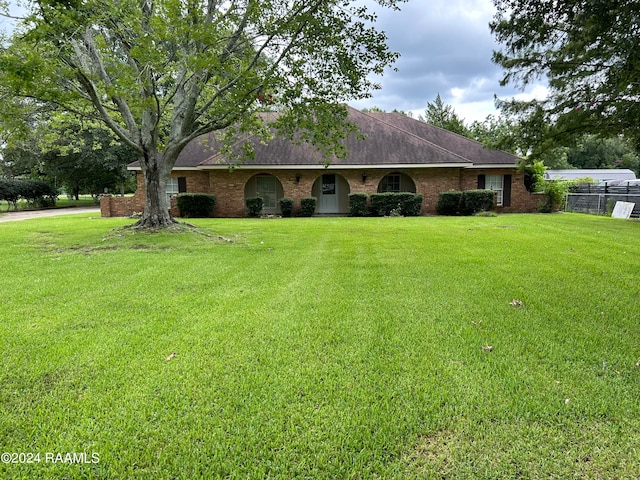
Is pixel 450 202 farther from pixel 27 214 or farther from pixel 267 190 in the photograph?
pixel 27 214

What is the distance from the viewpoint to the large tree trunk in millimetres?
10789

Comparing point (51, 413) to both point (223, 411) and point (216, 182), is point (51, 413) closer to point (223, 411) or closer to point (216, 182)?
point (223, 411)

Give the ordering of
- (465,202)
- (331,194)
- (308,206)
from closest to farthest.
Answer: (465,202)
(308,206)
(331,194)

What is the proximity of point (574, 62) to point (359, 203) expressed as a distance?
1093 centimetres

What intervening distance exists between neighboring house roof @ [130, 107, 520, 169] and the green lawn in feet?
41.2

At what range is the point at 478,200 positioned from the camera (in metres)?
17.3

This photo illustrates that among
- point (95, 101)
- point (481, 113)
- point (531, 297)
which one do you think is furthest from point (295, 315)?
point (481, 113)

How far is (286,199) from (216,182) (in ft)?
12.1

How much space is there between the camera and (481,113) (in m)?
42.1

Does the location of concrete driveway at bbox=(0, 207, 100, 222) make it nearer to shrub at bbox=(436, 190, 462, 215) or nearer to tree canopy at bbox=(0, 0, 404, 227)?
tree canopy at bbox=(0, 0, 404, 227)

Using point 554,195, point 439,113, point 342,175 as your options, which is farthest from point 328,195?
point 439,113

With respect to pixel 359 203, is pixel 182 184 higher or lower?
higher

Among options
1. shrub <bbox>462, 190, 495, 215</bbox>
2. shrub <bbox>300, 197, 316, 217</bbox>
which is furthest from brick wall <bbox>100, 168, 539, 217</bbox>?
shrub <bbox>462, 190, 495, 215</bbox>

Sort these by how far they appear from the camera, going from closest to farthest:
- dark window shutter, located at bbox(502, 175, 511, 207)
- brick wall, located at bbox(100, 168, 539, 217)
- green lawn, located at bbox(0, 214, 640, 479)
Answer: green lawn, located at bbox(0, 214, 640, 479) → brick wall, located at bbox(100, 168, 539, 217) → dark window shutter, located at bbox(502, 175, 511, 207)
